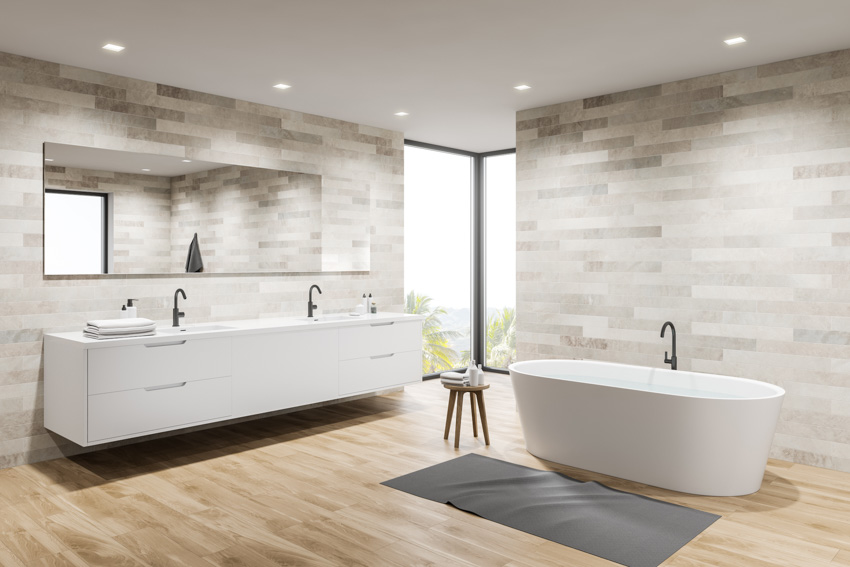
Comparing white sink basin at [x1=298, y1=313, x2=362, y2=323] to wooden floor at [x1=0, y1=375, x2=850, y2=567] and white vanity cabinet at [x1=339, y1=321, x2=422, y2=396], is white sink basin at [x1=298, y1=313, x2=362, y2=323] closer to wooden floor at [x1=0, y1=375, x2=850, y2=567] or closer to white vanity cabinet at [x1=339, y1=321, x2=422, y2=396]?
white vanity cabinet at [x1=339, y1=321, x2=422, y2=396]

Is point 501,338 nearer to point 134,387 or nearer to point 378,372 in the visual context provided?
point 378,372

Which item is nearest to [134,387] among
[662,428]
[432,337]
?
[662,428]

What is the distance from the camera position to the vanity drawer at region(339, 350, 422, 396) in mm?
5355

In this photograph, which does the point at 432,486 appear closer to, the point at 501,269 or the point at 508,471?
the point at 508,471

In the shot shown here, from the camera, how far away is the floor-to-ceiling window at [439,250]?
7.27 metres

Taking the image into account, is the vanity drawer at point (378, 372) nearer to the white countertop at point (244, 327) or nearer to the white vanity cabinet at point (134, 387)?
the white countertop at point (244, 327)

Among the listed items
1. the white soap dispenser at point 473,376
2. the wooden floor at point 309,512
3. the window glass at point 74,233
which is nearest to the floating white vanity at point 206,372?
the wooden floor at point 309,512

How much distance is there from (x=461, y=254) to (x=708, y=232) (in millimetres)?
3456

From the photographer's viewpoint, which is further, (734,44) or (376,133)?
(376,133)

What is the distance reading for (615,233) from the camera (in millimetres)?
5262

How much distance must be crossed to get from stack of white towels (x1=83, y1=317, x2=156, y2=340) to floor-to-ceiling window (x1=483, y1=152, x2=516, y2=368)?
446cm

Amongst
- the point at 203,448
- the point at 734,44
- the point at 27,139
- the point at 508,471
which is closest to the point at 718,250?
the point at 734,44

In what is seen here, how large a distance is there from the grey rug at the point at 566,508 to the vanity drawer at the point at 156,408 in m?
1.45

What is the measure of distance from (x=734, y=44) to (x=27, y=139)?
4688mm
